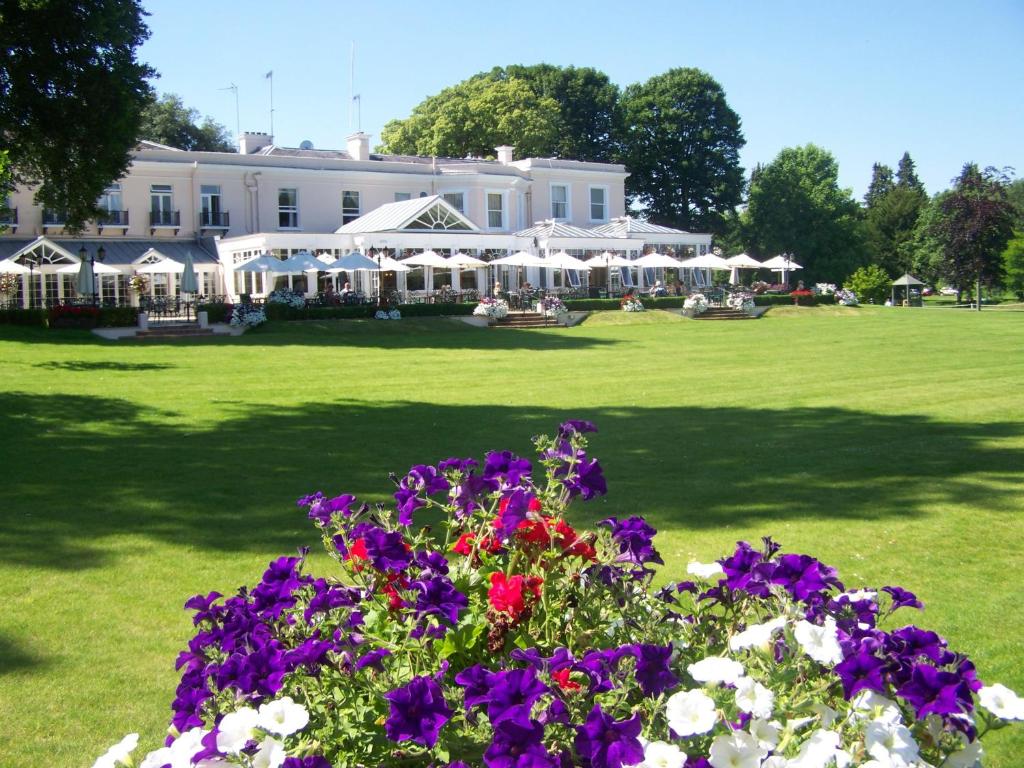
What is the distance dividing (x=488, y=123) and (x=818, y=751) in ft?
189

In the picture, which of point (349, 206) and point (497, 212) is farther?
point (497, 212)

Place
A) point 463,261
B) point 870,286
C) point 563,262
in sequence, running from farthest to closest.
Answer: point 870,286 → point 563,262 → point 463,261

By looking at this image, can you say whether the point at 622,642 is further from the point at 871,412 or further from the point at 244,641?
the point at 871,412

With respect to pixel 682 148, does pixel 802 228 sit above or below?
below

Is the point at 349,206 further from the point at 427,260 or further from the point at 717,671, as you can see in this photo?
the point at 717,671

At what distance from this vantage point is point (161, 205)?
40.0 meters

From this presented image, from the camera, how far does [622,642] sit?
269cm

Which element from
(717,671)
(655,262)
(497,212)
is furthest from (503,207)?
(717,671)

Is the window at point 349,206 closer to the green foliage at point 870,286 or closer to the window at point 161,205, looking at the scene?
the window at point 161,205

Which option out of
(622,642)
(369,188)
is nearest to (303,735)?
(622,642)

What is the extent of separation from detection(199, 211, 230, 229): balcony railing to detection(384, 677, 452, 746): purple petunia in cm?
4131

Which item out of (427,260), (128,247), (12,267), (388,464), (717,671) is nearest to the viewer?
(717,671)

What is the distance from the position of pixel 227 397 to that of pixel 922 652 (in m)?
13.1

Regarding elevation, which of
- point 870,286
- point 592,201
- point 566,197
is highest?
point 566,197
